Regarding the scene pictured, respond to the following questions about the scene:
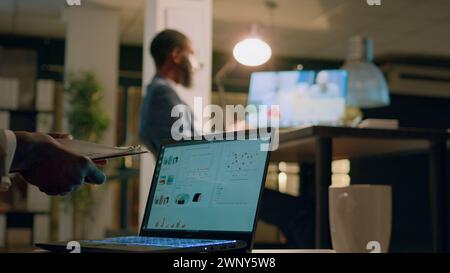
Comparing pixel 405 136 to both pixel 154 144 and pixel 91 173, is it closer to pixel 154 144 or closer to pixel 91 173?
pixel 154 144

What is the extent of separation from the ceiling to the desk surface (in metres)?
3.58

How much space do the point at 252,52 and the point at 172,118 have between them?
6.30ft

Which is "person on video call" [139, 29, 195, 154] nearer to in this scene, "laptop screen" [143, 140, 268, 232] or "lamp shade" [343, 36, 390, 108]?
"laptop screen" [143, 140, 268, 232]

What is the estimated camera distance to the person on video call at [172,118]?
8.10 feet

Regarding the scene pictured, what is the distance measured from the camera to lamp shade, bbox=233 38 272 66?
4.41 meters

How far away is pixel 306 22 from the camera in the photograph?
6.66 metres

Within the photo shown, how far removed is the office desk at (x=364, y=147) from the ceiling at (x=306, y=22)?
147 inches

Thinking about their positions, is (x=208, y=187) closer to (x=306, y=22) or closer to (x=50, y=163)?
(x=50, y=163)

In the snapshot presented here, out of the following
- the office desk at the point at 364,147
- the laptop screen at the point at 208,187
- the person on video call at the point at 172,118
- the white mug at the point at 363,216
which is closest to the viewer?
the laptop screen at the point at 208,187

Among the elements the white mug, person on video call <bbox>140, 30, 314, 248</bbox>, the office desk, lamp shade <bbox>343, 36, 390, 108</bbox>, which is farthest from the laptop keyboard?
lamp shade <bbox>343, 36, 390, 108</bbox>

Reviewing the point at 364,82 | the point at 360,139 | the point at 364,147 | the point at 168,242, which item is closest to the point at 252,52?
the point at 364,82

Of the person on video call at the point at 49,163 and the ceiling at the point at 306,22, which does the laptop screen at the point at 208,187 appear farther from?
the ceiling at the point at 306,22

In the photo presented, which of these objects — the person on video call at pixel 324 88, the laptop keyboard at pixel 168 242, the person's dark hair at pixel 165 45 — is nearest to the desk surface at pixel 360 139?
the person on video call at pixel 324 88

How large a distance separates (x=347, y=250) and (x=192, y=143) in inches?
14.7
